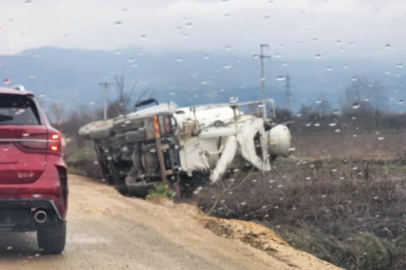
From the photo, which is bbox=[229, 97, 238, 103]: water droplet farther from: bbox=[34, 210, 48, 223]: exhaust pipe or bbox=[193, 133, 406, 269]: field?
bbox=[34, 210, 48, 223]: exhaust pipe

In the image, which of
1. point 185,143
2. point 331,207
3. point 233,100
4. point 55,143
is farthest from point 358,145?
point 55,143

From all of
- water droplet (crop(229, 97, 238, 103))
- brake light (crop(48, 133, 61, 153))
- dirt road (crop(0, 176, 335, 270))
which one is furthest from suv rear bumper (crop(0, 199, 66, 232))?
water droplet (crop(229, 97, 238, 103))

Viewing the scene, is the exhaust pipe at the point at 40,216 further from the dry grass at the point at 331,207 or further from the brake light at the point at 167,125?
the brake light at the point at 167,125

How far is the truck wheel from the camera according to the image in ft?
28.5

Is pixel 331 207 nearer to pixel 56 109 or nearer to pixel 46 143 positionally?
pixel 46 143

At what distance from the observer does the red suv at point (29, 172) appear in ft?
26.3

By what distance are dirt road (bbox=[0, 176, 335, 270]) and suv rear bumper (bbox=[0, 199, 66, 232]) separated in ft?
1.49

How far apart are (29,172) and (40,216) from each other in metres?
0.49

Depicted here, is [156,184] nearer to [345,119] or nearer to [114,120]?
[114,120]

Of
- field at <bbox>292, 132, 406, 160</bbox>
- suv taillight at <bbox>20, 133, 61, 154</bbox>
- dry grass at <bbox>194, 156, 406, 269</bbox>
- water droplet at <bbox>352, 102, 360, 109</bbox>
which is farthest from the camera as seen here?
field at <bbox>292, 132, 406, 160</bbox>

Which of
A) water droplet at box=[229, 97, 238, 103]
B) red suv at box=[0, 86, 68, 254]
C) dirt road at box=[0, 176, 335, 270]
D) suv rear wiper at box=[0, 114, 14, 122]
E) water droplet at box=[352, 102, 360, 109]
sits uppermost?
suv rear wiper at box=[0, 114, 14, 122]

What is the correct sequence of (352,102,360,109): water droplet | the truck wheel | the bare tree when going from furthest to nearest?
the bare tree, (352,102,360,109): water droplet, the truck wheel

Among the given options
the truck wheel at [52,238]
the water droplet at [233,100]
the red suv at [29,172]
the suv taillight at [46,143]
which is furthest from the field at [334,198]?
the suv taillight at [46,143]

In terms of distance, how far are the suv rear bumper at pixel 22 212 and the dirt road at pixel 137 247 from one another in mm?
454
